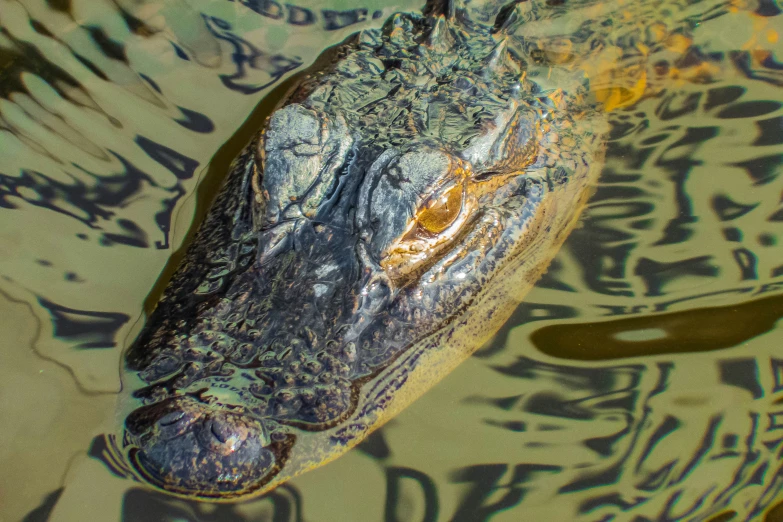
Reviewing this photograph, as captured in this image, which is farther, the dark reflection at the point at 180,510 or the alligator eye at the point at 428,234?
the alligator eye at the point at 428,234

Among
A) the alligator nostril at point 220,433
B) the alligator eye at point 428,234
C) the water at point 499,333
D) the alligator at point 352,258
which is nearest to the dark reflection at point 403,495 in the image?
the water at point 499,333

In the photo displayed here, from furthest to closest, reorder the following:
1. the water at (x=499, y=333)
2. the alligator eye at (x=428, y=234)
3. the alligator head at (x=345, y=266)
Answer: the alligator eye at (x=428, y=234), the water at (x=499, y=333), the alligator head at (x=345, y=266)

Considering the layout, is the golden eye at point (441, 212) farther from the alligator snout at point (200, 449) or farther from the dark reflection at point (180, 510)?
the dark reflection at point (180, 510)

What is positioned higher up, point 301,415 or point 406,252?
point 406,252

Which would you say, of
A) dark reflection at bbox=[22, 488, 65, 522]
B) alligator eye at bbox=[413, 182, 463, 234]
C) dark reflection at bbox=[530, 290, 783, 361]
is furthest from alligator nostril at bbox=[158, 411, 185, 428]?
dark reflection at bbox=[530, 290, 783, 361]

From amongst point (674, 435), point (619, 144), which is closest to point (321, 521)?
point (674, 435)

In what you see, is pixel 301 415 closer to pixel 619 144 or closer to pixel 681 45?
pixel 619 144
